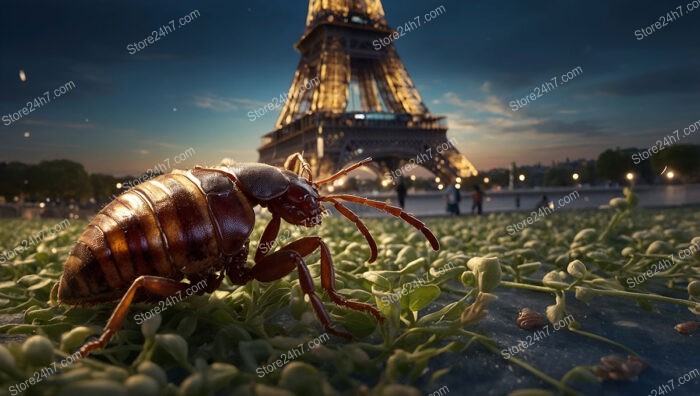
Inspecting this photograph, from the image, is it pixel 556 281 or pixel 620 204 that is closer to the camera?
pixel 556 281

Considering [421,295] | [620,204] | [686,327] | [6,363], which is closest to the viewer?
[6,363]

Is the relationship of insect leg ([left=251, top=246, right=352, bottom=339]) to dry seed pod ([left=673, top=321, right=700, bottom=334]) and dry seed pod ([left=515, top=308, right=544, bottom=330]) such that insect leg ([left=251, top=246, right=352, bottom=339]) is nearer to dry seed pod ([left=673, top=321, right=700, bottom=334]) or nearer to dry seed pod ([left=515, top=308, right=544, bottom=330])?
dry seed pod ([left=515, top=308, right=544, bottom=330])

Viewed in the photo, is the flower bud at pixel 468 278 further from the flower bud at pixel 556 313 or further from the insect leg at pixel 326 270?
the insect leg at pixel 326 270

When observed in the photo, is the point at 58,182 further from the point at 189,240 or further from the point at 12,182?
the point at 189,240

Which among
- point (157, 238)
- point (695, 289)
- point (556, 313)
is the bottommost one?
point (695, 289)

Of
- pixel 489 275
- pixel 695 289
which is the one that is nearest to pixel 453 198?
pixel 695 289

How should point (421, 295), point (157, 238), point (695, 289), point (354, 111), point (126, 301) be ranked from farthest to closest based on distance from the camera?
1. point (354, 111)
2. point (695, 289)
3. point (421, 295)
4. point (157, 238)
5. point (126, 301)

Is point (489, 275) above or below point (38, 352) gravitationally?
below

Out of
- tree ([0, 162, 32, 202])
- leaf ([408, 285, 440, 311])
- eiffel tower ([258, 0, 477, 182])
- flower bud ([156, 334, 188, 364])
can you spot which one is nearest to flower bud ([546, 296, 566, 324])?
leaf ([408, 285, 440, 311])
